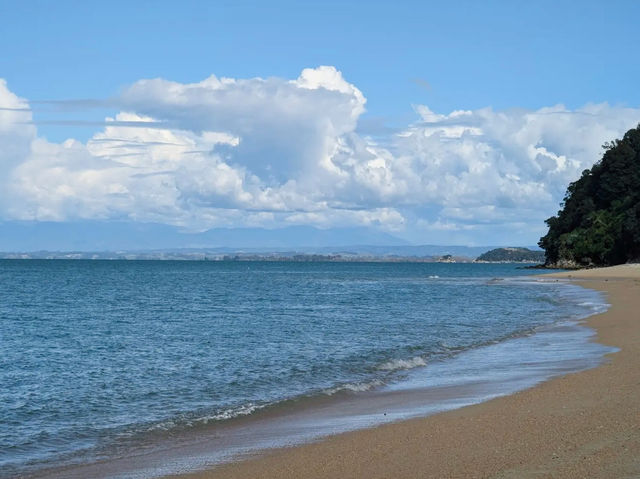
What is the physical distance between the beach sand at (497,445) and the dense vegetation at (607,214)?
354 feet

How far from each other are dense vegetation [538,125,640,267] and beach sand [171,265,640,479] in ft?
354

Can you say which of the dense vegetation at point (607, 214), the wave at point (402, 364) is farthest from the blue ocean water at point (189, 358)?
the dense vegetation at point (607, 214)

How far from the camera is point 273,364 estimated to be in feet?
77.8

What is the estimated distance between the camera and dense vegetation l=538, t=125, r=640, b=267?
408 ft

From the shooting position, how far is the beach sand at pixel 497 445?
962cm

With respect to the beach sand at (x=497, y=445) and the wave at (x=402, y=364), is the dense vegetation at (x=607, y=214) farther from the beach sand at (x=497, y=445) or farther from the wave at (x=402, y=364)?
the beach sand at (x=497, y=445)

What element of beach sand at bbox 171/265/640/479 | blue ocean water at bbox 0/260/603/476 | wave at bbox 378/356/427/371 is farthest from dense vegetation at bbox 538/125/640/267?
beach sand at bbox 171/265/640/479

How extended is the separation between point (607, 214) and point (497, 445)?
136 m

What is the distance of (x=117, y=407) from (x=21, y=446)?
11.7 ft

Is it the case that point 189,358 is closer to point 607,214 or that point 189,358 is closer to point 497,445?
point 497,445

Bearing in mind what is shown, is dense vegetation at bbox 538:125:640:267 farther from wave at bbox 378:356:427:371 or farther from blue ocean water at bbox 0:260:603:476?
wave at bbox 378:356:427:371

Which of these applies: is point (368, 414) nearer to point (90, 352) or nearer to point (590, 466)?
point (590, 466)

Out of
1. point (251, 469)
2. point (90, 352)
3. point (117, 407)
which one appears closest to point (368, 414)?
point (251, 469)

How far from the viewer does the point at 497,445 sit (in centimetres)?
1095
